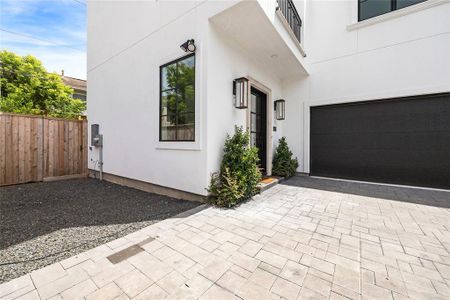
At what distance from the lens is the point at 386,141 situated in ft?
16.4

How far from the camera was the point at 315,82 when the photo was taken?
5949 millimetres

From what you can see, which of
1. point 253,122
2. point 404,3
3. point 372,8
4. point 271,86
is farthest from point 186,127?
point 404,3

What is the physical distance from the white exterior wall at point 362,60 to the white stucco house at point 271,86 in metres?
0.03

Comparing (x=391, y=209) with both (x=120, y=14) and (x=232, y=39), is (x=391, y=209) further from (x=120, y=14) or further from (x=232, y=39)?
(x=120, y=14)

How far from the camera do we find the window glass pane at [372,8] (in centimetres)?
509

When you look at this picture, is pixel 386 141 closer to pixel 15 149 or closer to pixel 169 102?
pixel 169 102

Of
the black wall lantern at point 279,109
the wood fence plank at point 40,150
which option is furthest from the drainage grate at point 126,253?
the wood fence plank at point 40,150

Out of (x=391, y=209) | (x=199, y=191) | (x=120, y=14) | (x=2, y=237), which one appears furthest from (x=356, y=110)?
(x=2, y=237)

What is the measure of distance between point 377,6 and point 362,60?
1.50 m

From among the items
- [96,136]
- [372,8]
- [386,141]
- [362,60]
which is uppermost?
[372,8]

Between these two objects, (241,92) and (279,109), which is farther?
(279,109)

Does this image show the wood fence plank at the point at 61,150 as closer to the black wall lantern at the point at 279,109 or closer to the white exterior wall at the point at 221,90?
the white exterior wall at the point at 221,90

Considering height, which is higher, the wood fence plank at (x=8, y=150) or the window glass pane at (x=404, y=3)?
the window glass pane at (x=404, y=3)

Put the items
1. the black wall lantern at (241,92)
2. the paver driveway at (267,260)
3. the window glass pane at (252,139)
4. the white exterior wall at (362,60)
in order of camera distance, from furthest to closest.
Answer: the window glass pane at (252,139), the white exterior wall at (362,60), the black wall lantern at (241,92), the paver driveway at (267,260)
